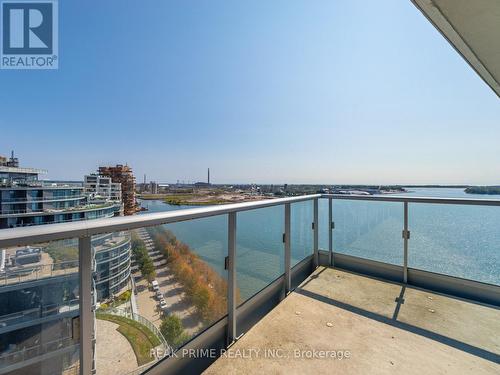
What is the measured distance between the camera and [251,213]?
1843 millimetres

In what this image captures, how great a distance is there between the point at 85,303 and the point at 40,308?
131mm

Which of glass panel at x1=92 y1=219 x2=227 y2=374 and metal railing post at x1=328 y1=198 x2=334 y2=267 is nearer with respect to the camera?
glass panel at x1=92 y1=219 x2=227 y2=374

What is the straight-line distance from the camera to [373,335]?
1691 millimetres

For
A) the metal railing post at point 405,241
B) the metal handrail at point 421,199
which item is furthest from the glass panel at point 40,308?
the metal railing post at point 405,241

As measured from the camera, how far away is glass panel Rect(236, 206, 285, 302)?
1.74 metres

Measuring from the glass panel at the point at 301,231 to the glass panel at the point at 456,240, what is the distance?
116 cm

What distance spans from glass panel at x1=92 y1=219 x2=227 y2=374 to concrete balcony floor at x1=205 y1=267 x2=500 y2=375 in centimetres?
42

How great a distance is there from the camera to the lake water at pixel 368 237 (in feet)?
5.57

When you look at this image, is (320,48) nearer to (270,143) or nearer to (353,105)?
(353,105)

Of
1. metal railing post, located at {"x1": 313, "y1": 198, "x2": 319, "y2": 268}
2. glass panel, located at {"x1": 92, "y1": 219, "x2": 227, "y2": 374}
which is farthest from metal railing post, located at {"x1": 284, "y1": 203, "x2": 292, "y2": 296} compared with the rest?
glass panel, located at {"x1": 92, "y1": 219, "x2": 227, "y2": 374}

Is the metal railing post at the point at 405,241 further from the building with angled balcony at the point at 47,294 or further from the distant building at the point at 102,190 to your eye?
the distant building at the point at 102,190

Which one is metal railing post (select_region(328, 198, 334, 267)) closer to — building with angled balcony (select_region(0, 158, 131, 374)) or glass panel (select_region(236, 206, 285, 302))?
glass panel (select_region(236, 206, 285, 302))

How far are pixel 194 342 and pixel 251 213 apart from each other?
97 centimetres

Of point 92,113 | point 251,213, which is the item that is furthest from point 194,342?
point 92,113
